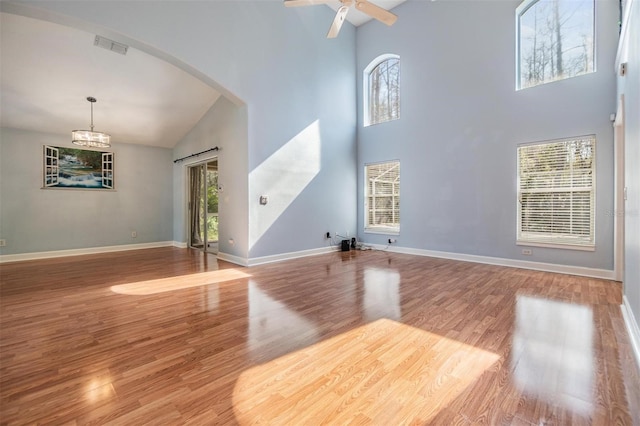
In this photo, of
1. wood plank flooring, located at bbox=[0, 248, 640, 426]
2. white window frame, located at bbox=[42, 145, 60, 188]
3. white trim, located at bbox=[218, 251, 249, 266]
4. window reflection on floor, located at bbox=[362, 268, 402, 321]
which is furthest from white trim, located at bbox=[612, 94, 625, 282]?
white window frame, located at bbox=[42, 145, 60, 188]

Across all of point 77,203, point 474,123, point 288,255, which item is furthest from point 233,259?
point 474,123

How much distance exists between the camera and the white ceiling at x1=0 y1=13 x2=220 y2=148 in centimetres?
402

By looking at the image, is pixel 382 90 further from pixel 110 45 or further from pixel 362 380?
pixel 362 380

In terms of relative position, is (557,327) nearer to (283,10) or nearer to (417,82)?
(417,82)

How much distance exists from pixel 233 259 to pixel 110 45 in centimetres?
379

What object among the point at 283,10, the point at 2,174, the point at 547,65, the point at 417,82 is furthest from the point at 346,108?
the point at 2,174

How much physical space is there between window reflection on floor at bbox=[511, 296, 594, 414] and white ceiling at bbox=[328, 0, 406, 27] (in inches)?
252

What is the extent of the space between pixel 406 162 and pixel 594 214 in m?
3.14

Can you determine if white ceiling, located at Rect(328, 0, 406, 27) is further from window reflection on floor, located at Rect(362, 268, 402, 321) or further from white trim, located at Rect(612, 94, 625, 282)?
window reflection on floor, located at Rect(362, 268, 402, 321)

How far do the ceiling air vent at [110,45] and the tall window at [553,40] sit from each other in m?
6.28

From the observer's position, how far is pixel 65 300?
129 inches

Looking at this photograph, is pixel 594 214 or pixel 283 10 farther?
pixel 283 10

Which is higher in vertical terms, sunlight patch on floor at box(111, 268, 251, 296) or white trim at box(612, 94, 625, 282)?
white trim at box(612, 94, 625, 282)

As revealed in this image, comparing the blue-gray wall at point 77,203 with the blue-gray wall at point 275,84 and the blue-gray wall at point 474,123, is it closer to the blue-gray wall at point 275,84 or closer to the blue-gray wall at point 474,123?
the blue-gray wall at point 275,84
